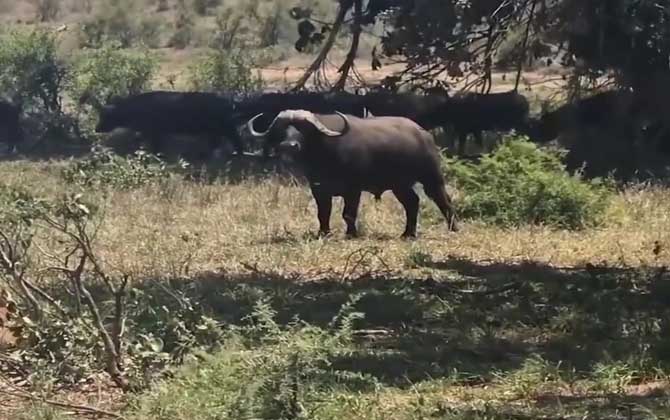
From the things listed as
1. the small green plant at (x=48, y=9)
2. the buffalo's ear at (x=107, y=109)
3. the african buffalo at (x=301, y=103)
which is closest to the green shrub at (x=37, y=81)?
the buffalo's ear at (x=107, y=109)

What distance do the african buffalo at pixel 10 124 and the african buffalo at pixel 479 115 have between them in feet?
24.9

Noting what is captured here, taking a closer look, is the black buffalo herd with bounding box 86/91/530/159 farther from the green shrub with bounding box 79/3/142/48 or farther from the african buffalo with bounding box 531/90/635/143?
the green shrub with bounding box 79/3/142/48

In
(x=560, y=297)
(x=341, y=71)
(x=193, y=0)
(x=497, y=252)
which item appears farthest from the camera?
(x=193, y=0)

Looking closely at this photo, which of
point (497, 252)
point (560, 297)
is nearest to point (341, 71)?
point (497, 252)

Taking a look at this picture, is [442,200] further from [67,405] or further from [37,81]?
[37,81]

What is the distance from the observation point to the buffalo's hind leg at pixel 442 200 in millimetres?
14820

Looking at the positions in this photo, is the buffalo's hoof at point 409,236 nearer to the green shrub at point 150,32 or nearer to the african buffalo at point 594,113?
the african buffalo at point 594,113

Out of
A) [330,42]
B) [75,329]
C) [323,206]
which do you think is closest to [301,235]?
[323,206]

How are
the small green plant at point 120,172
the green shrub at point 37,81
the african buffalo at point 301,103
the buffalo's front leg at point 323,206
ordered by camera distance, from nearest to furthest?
the buffalo's front leg at point 323,206 < the small green plant at point 120,172 < the african buffalo at point 301,103 < the green shrub at point 37,81

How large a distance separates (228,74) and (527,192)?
1641cm

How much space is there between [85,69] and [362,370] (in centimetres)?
2170

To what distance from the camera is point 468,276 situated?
11586 millimetres

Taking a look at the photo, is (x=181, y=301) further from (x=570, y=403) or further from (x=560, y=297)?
(x=560, y=297)

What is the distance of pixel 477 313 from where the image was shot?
32.7 ft
